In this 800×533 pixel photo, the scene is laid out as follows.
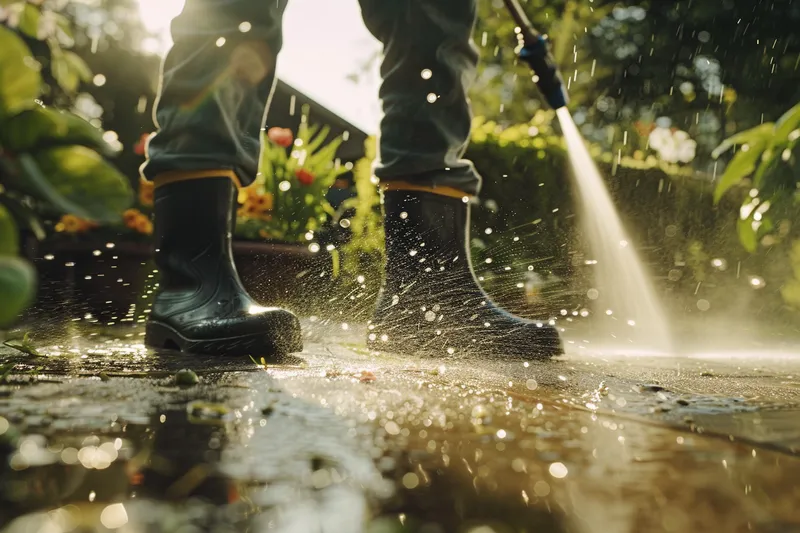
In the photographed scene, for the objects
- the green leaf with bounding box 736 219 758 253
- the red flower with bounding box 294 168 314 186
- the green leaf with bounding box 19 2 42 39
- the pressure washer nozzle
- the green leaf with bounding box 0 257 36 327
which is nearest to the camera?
the green leaf with bounding box 0 257 36 327

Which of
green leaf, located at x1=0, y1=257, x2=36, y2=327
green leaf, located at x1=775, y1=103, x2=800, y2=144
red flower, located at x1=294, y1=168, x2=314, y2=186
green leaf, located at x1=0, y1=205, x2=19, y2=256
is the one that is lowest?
green leaf, located at x1=0, y1=257, x2=36, y2=327

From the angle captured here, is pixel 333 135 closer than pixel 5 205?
No

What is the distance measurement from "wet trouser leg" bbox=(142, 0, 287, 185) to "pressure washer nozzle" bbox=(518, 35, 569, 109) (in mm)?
1138

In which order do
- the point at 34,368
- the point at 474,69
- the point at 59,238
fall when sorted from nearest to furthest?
the point at 34,368
the point at 474,69
the point at 59,238

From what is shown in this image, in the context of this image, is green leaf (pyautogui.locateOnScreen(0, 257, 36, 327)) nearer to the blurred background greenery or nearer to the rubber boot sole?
the blurred background greenery

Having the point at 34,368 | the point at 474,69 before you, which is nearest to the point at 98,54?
the point at 474,69

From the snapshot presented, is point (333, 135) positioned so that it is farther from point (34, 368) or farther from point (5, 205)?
point (5, 205)

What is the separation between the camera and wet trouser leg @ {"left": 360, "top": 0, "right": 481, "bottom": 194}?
2320 millimetres

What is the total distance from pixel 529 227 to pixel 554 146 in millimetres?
530

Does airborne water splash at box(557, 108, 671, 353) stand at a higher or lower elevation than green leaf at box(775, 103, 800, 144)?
higher

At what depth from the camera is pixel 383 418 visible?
34.4 inches

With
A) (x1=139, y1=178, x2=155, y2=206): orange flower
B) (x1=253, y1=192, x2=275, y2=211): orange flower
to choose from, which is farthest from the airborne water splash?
(x1=139, y1=178, x2=155, y2=206): orange flower

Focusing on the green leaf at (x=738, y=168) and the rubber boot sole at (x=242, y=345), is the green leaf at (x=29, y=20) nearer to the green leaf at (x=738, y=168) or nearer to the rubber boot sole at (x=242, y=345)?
the rubber boot sole at (x=242, y=345)

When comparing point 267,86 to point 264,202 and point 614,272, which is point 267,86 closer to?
point 264,202
